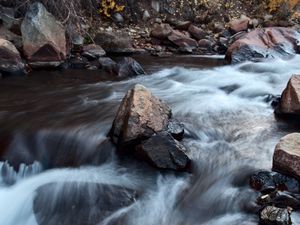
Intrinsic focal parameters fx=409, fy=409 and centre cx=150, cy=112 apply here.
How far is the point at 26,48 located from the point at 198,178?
4.53m

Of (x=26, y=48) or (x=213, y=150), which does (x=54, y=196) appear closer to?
(x=213, y=150)

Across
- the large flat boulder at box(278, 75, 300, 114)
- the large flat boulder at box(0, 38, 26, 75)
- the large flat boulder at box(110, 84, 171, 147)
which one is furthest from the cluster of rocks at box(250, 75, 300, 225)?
the large flat boulder at box(0, 38, 26, 75)

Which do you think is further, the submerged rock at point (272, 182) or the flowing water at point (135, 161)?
the flowing water at point (135, 161)

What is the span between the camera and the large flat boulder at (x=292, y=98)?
16.0 ft

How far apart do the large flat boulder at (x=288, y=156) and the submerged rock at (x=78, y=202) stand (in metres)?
1.35

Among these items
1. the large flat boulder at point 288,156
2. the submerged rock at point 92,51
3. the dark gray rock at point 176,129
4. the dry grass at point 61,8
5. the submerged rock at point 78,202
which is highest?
the dry grass at point 61,8

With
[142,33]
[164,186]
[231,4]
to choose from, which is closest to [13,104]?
[164,186]

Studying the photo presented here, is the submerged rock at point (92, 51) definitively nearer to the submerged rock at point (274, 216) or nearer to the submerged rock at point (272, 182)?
the submerged rock at point (272, 182)

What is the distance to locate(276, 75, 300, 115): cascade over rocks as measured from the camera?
16.0ft

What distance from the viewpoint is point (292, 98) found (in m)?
5.00

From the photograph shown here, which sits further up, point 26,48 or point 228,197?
point 26,48

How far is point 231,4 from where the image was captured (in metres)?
12.6

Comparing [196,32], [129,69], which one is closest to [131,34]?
[196,32]

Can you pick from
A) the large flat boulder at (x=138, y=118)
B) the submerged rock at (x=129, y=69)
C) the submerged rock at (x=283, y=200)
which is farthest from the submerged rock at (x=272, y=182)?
the submerged rock at (x=129, y=69)
